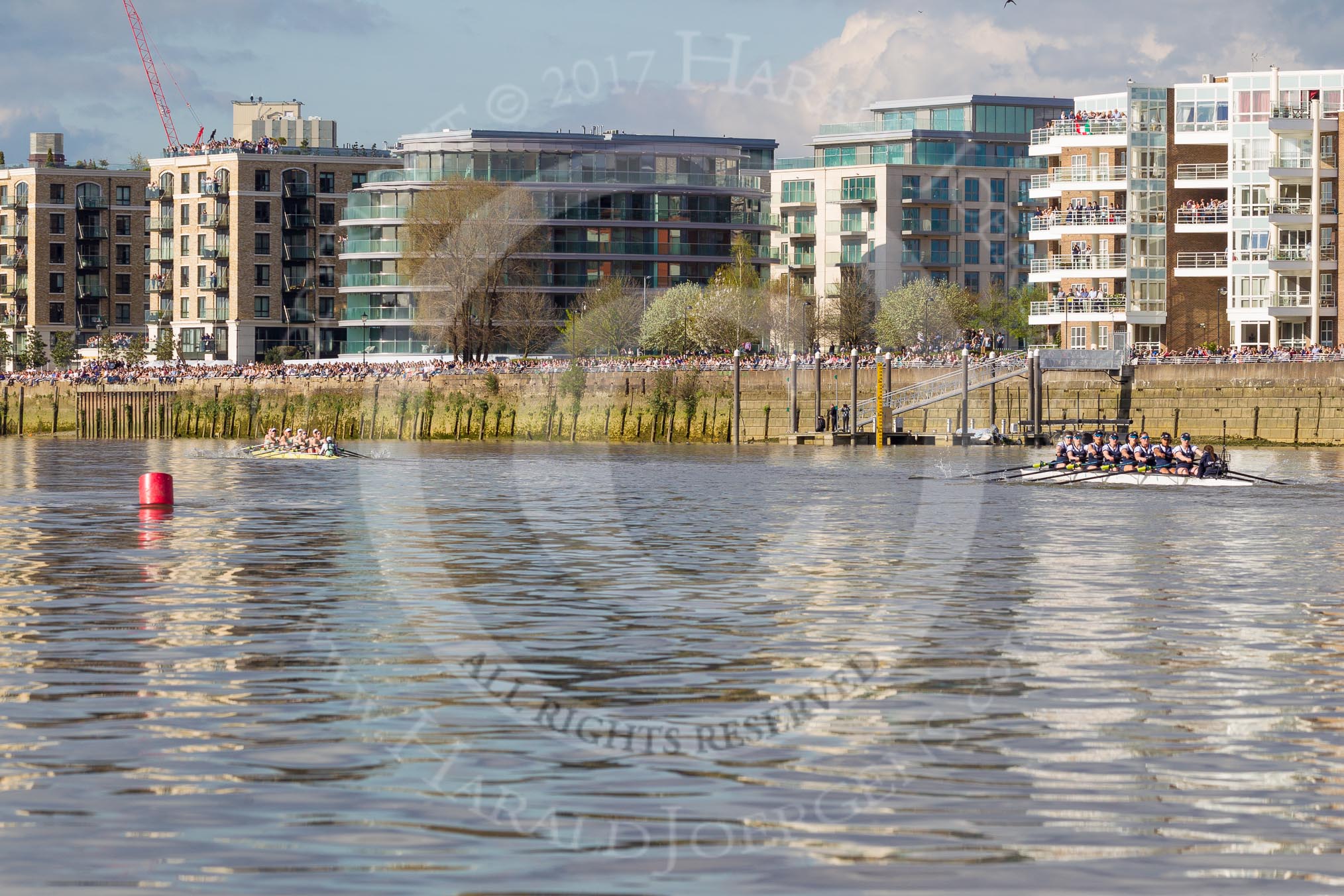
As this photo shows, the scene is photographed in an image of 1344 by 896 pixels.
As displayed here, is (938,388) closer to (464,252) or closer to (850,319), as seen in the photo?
(464,252)

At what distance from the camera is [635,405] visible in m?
122

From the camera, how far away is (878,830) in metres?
15.0

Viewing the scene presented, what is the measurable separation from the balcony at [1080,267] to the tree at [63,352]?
3868 inches

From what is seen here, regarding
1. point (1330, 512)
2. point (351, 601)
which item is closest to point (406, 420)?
point (1330, 512)

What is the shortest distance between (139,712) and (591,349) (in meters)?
129

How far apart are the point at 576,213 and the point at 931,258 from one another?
35124 mm

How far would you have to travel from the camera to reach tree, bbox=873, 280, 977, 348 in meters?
152

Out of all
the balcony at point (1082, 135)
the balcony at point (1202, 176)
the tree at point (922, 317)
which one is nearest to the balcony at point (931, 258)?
the tree at point (922, 317)

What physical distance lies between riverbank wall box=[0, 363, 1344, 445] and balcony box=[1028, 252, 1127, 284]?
762 inches

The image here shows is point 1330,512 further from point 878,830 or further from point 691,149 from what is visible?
point 691,149

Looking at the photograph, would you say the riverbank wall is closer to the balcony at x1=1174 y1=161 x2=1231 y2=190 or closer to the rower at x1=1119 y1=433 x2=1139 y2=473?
the balcony at x1=1174 y1=161 x2=1231 y2=190

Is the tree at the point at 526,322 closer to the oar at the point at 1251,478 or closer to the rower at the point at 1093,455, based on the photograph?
the rower at the point at 1093,455

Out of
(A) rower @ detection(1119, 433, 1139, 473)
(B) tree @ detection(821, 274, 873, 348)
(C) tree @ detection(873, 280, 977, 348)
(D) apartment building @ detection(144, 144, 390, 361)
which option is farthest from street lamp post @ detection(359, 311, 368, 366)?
(A) rower @ detection(1119, 433, 1139, 473)

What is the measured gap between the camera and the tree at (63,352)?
184625 millimetres
